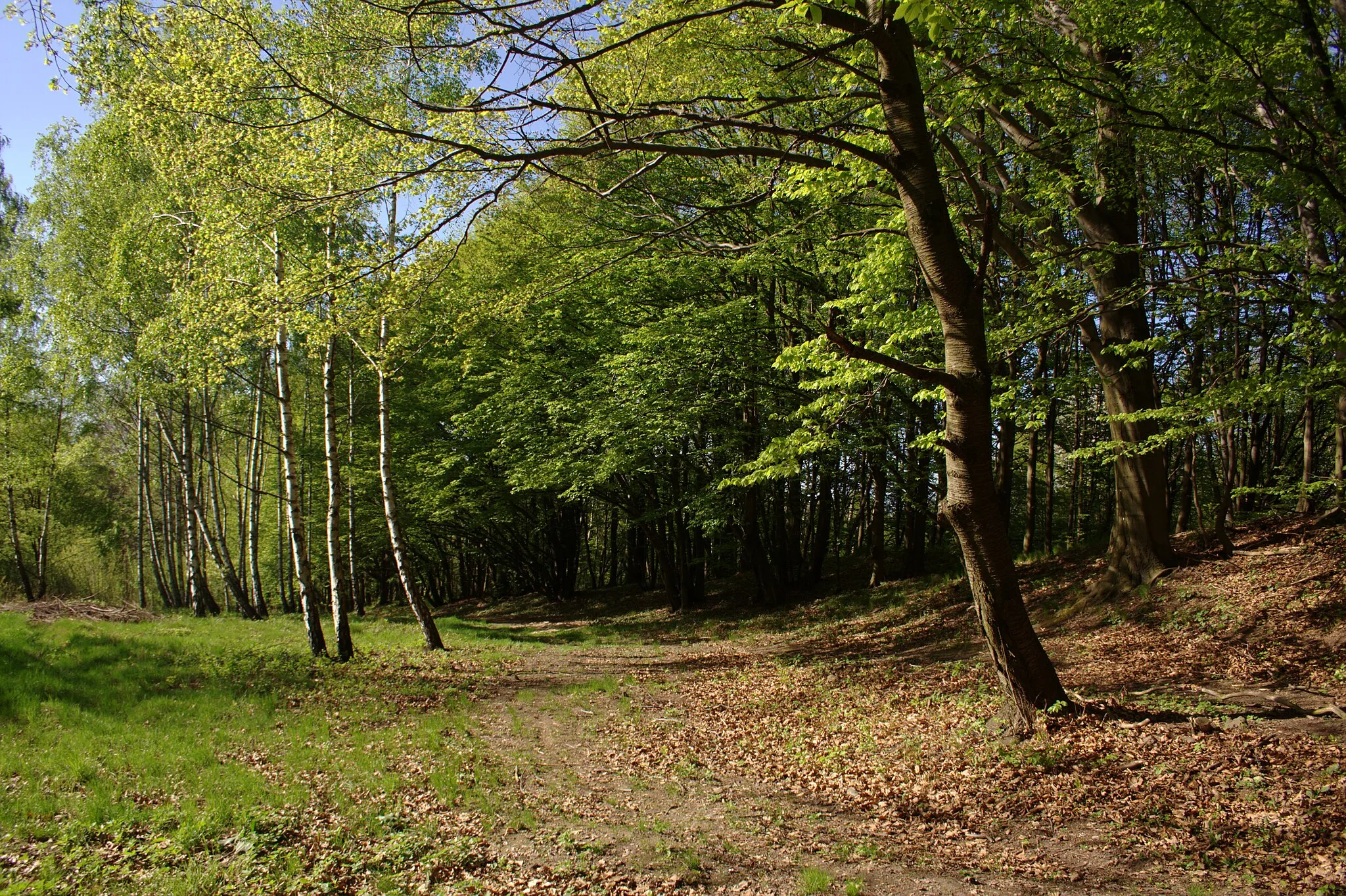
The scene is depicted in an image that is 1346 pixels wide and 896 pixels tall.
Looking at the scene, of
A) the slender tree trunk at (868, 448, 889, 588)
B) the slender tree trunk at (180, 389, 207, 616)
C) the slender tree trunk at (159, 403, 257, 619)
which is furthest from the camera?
the slender tree trunk at (159, 403, 257, 619)

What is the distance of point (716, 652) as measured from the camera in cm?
1461

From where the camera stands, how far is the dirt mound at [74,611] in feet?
43.2

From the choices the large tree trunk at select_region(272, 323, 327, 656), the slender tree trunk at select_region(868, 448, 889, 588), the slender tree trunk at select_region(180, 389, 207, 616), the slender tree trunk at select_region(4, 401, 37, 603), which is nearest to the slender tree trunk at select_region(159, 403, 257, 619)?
the slender tree trunk at select_region(180, 389, 207, 616)

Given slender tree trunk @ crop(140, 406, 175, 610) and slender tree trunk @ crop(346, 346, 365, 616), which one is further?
slender tree trunk @ crop(140, 406, 175, 610)

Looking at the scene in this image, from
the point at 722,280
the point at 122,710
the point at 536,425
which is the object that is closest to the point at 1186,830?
the point at 122,710

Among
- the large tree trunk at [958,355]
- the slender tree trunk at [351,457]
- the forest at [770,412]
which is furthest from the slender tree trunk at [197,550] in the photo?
the large tree trunk at [958,355]

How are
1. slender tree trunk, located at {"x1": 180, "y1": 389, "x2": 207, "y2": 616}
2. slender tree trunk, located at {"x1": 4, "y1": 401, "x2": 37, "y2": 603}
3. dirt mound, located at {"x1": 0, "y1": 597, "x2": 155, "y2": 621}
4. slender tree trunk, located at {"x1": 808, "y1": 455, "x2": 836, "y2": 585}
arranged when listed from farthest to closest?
1. slender tree trunk, located at {"x1": 4, "y1": 401, "x2": 37, "y2": 603}
2. slender tree trunk, located at {"x1": 180, "y1": 389, "x2": 207, "y2": 616}
3. slender tree trunk, located at {"x1": 808, "y1": 455, "x2": 836, "y2": 585}
4. dirt mound, located at {"x1": 0, "y1": 597, "x2": 155, "y2": 621}

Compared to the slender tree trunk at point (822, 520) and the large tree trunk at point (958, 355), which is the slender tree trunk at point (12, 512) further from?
the large tree trunk at point (958, 355)

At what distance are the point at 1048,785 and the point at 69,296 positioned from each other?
2406cm

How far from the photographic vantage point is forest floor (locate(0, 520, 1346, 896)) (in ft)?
15.3

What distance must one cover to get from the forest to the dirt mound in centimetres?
28

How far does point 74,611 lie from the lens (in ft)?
46.4

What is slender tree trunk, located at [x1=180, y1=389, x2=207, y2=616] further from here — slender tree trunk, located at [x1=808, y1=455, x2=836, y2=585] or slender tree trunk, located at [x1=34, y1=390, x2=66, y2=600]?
slender tree trunk, located at [x1=808, y1=455, x2=836, y2=585]

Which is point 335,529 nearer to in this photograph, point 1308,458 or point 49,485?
point 1308,458
